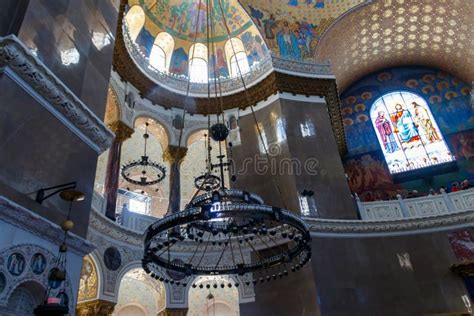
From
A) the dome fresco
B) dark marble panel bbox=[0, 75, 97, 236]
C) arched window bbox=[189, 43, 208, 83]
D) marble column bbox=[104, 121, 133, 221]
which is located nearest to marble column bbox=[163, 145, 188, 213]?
marble column bbox=[104, 121, 133, 221]

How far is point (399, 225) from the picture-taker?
12.1 metres

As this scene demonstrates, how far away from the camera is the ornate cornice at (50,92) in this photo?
5.07 meters

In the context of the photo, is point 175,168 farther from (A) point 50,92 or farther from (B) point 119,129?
(A) point 50,92

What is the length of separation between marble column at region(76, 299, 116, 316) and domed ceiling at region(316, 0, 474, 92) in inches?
463

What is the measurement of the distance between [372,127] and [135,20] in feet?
36.4

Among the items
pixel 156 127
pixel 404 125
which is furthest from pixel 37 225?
pixel 404 125

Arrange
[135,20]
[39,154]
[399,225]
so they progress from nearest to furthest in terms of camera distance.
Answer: [39,154], [399,225], [135,20]

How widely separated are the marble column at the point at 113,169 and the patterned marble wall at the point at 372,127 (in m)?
9.79

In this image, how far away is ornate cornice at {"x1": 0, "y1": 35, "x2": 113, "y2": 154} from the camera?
5.07 metres

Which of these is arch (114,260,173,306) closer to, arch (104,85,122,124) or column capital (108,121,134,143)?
column capital (108,121,134,143)

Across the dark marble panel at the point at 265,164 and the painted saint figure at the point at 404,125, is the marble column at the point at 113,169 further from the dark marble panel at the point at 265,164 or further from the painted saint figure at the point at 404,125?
the painted saint figure at the point at 404,125

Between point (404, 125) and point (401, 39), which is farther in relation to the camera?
point (401, 39)

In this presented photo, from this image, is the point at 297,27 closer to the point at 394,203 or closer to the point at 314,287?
the point at 394,203

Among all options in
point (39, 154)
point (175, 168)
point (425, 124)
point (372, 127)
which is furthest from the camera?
point (372, 127)
